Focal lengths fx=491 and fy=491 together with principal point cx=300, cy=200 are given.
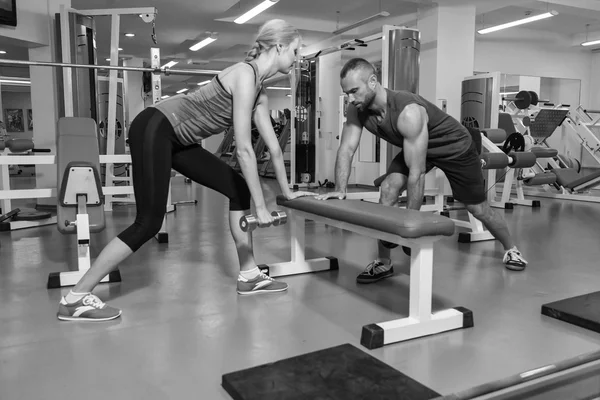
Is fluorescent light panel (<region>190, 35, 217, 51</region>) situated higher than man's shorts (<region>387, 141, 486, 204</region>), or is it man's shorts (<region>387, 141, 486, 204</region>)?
fluorescent light panel (<region>190, 35, 217, 51</region>)

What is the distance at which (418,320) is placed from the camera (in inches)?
74.3

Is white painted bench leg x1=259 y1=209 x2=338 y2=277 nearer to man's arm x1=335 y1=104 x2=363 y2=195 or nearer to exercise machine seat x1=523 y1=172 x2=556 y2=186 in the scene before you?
man's arm x1=335 y1=104 x2=363 y2=195

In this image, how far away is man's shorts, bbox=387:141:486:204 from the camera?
104 inches

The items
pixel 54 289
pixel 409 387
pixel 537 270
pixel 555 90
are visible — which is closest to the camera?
pixel 409 387

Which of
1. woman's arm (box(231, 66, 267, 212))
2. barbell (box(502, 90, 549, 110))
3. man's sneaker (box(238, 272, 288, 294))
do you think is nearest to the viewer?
woman's arm (box(231, 66, 267, 212))

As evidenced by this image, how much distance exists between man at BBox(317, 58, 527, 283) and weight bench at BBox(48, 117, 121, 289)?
1.24 m

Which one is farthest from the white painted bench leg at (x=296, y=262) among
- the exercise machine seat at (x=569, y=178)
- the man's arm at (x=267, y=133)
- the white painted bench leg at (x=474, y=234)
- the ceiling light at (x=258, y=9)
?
the ceiling light at (x=258, y=9)

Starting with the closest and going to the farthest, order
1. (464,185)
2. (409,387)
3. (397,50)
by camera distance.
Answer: (409,387), (464,185), (397,50)

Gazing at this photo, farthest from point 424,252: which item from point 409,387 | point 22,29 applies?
point 22,29

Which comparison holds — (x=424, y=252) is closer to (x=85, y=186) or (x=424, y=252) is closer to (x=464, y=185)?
(x=464, y=185)

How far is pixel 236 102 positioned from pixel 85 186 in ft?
3.73

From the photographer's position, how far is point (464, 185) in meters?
2.72

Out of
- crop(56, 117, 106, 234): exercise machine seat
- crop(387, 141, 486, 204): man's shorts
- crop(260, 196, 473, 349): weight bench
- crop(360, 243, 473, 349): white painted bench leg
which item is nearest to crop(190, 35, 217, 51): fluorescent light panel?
crop(56, 117, 106, 234): exercise machine seat

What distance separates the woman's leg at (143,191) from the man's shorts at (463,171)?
4.16 feet
